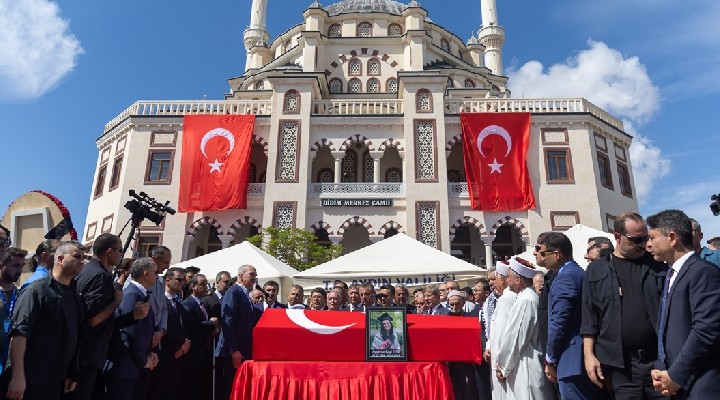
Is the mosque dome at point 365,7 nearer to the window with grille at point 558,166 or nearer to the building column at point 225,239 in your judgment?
the window with grille at point 558,166

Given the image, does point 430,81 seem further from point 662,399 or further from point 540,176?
point 662,399

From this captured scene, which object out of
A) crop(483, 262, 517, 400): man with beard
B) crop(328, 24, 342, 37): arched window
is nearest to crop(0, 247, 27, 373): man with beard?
crop(483, 262, 517, 400): man with beard

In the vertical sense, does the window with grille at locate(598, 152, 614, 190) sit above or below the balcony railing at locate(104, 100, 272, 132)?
below

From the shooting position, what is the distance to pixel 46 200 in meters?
6.59

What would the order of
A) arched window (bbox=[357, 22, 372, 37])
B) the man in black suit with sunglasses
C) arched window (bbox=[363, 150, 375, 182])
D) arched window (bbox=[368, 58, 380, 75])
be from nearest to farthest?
the man in black suit with sunglasses → arched window (bbox=[363, 150, 375, 182]) → arched window (bbox=[368, 58, 380, 75]) → arched window (bbox=[357, 22, 372, 37])

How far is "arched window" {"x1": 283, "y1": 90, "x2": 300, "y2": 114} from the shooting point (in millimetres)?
20125

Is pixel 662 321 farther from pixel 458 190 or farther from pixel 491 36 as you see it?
pixel 491 36

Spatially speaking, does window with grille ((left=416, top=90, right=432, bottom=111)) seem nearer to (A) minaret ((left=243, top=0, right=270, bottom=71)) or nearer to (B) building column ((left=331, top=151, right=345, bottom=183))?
(B) building column ((left=331, top=151, right=345, bottom=183))

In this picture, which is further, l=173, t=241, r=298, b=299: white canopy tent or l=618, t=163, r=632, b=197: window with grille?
l=618, t=163, r=632, b=197: window with grille

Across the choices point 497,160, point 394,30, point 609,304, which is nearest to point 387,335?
point 609,304

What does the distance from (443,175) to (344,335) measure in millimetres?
15204

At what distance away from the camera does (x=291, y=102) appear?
20281mm

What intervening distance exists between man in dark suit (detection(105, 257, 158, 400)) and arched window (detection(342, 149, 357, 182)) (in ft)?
56.4

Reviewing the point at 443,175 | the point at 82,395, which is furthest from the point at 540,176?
the point at 82,395
